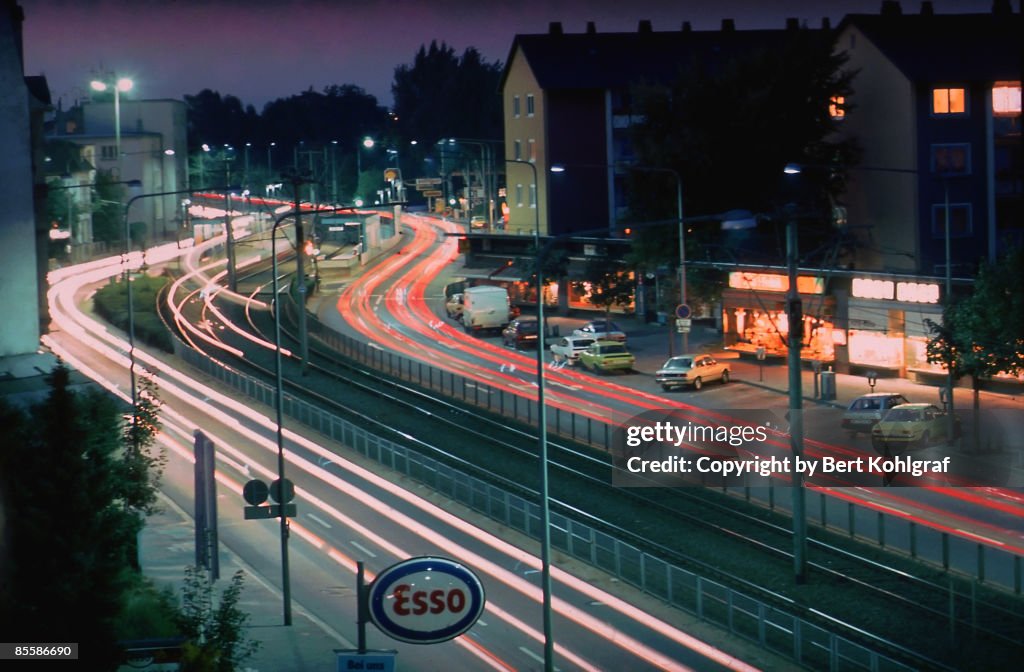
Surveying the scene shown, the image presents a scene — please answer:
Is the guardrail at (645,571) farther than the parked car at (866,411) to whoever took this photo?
No

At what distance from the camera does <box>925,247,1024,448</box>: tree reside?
1241 inches

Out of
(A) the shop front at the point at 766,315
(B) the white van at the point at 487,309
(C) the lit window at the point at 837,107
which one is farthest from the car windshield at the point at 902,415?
(B) the white van at the point at 487,309

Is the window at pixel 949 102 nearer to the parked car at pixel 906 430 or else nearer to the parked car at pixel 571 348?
the parked car at pixel 571 348

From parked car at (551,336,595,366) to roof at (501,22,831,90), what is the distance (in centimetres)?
1834

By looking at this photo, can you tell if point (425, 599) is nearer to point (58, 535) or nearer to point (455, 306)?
point (58, 535)

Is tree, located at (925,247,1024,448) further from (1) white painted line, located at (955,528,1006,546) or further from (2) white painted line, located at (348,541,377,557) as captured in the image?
(2) white painted line, located at (348,541,377,557)

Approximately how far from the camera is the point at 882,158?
49906 millimetres

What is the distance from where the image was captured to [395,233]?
84.8 metres

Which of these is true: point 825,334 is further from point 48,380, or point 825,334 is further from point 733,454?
point 48,380

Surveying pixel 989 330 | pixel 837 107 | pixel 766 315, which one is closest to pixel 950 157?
pixel 837 107

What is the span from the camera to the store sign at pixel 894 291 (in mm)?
39500

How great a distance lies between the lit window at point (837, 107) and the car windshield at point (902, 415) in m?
21.0

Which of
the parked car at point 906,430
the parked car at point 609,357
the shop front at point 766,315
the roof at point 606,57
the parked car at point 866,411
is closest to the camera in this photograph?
the parked car at point 906,430

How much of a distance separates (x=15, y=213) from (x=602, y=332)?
2578 cm
